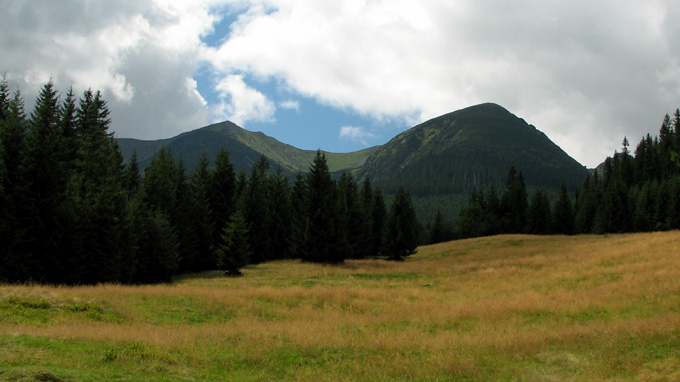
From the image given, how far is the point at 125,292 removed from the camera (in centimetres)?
2077

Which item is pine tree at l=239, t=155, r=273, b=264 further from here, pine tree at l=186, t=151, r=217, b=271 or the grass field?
the grass field

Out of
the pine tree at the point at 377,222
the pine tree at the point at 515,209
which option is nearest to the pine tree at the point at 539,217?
the pine tree at the point at 515,209

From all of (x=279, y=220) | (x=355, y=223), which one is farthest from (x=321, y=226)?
(x=279, y=220)

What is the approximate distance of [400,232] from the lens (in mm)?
55188

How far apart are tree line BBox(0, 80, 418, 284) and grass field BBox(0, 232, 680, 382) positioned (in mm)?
9736

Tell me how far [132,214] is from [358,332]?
84.1 feet

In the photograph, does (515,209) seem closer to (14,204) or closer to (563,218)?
(563,218)

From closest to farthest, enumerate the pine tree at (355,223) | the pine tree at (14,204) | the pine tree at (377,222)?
1. the pine tree at (14,204)
2. the pine tree at (355,223)
3. the pine tree at (377,222)

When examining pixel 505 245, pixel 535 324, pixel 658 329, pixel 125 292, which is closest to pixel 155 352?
pixel 125 292

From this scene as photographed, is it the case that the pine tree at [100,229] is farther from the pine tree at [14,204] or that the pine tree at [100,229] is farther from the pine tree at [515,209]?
the pine tree at [515,209]

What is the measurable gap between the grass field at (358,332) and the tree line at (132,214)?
9736 millimetres

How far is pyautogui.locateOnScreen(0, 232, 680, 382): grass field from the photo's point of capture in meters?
10.4

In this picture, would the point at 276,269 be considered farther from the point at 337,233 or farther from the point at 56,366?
the point at 56,366

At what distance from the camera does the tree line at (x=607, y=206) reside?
8056cm
